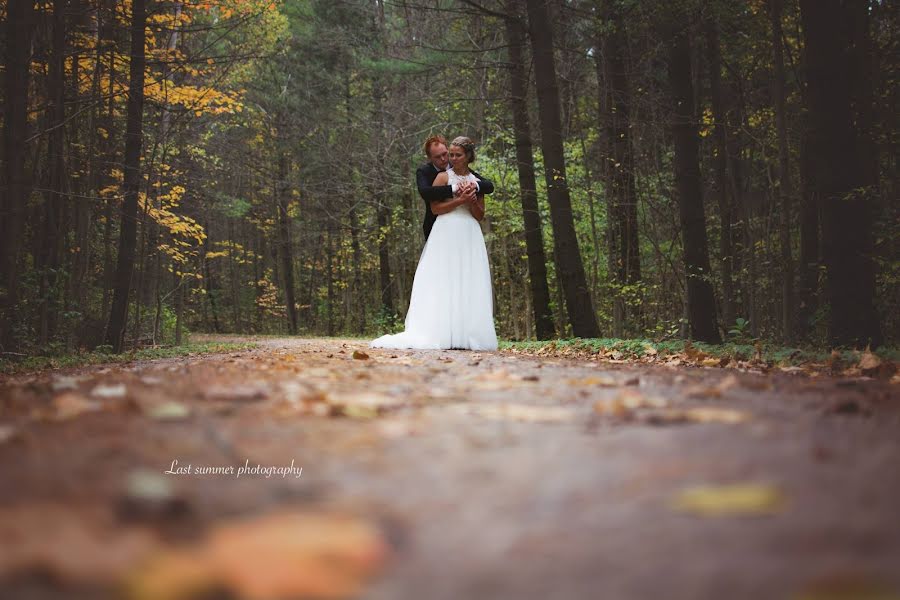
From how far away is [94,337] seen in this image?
12516 millimetres

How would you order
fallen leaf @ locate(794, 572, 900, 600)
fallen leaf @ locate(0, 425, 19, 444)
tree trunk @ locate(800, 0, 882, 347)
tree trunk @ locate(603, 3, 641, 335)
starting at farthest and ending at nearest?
1. tree trunk @ locate(603, 3, 641, 335)
2. tree trunk @ locate(800, 0, 882, 347)
3. fallen leaf @ locate(0, 425, 19, 444)
4. fallen leaf @ locate(794, 572, 900, 600)

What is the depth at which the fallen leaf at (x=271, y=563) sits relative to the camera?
0.85m

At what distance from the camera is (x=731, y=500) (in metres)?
1.19

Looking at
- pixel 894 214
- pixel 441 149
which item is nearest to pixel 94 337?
pixel 441 149

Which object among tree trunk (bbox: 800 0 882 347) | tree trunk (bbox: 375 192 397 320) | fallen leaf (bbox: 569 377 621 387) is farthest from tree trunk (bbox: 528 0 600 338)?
tree trunk (bbox: 375 192 397 320)

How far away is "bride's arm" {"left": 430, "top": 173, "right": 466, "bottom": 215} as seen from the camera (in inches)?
317

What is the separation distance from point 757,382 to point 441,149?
5.93 meters

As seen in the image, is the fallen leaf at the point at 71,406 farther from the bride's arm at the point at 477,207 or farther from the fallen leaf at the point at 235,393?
the bride's arm at the point at 477,207

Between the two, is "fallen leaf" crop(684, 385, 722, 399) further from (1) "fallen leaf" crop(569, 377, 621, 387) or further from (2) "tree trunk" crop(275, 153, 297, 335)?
(2) "tree trunk" crop(275, 153, 297, 335)

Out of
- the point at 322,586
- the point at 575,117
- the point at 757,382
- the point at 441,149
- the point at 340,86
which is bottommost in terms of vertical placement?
the point at 757,382

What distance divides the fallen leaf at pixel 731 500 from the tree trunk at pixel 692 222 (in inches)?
323

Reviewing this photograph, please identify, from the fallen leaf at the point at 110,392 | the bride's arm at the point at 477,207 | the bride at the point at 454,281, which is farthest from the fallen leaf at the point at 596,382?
the bride's arm at the point at 477,207

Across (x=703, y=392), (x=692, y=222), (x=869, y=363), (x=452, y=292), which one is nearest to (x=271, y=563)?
(x=703, y=392)

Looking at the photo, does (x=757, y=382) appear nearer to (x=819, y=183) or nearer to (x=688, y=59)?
(x=819, y=183)
